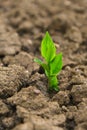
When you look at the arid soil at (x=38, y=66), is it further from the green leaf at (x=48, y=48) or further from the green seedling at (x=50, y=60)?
the green leaf at (x=48, y=48)

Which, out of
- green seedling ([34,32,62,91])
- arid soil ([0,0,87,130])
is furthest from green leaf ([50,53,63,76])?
arid soil ([0,0,87,130])

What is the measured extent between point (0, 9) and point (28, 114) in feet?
5.02

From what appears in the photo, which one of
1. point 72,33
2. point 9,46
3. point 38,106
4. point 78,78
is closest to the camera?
point 38,106

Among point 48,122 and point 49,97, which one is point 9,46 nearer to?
point 49,97

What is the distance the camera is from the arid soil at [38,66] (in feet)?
5.94

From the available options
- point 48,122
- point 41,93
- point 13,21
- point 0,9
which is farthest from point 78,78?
point 0,9

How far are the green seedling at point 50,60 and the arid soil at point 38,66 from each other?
9 centimetres

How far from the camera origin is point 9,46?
246cm

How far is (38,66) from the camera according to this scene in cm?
226

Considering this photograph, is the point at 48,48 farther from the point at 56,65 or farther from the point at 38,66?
the point at 38,66

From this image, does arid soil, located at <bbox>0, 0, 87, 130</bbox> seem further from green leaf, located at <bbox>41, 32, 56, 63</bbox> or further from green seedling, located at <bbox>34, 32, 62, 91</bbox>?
green leaf, located at <bbox>41, 32, 56, 63</bbox>

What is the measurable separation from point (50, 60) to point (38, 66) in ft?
1.02

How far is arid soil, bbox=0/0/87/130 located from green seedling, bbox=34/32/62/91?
0.09 metres

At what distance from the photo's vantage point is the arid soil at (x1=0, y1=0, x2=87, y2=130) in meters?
1.81
